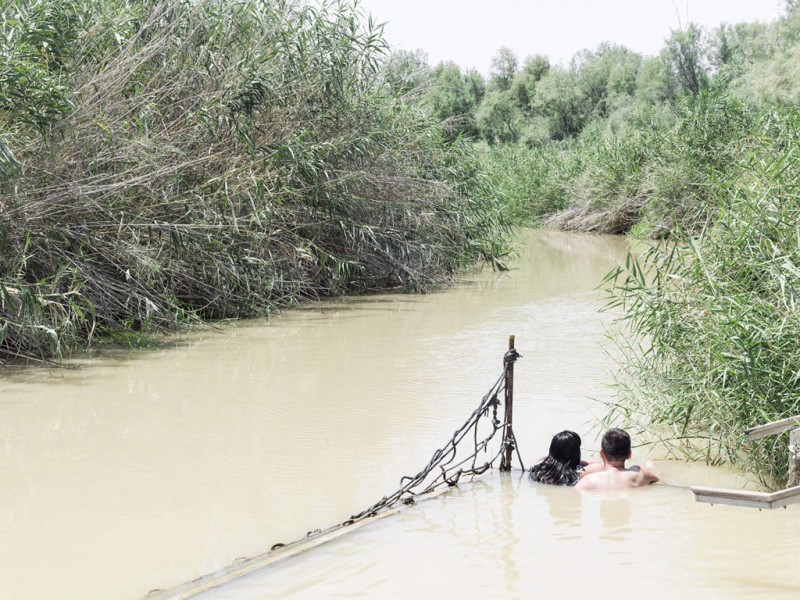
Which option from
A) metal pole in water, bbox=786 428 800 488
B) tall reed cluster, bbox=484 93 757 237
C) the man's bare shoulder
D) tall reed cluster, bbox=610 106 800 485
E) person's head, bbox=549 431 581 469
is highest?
tall reed cluster, bbox=484 93 757 237

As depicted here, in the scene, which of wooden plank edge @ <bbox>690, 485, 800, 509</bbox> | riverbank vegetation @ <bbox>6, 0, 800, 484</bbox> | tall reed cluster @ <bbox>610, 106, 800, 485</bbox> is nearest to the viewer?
wooden plank edge @ <bbox>690, 485, 800, 509</bbox>

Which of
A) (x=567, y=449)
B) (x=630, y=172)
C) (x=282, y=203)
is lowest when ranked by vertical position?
(x=567, y=449)

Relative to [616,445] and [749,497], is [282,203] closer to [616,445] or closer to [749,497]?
[616,445]

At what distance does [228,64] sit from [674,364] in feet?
26.4

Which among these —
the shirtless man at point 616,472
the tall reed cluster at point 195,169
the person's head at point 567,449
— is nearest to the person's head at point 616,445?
the shirtless man at point 616,472

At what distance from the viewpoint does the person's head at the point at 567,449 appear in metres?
6.07

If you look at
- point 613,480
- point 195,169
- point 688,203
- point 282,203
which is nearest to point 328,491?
point 613,480

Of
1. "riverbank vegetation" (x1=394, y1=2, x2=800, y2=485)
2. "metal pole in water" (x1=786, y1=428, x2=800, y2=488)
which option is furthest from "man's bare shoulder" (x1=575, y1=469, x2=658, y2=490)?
"metal pole in water" (x1=786, y1=428, x2=800, y2=488)

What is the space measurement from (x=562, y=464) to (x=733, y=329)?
132 cm

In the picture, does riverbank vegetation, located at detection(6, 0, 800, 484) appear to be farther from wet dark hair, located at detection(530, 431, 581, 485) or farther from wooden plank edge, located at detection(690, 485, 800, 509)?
wooden plank edge, located at detection(690, 485, 800, 509)

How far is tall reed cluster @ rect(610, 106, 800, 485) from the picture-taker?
19.0 feet

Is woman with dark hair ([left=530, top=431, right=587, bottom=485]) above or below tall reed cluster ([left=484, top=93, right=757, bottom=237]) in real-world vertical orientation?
below

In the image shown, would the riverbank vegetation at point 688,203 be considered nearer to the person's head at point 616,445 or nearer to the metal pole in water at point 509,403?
the person's head at point 616,445

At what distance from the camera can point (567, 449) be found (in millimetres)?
6086
